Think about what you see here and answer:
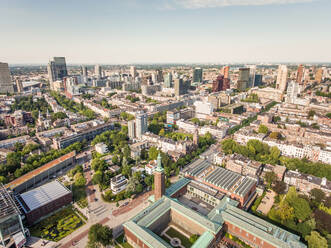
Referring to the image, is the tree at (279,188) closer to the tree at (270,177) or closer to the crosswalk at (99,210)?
the tree at (270,177)

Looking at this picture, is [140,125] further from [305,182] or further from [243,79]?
[243,79]

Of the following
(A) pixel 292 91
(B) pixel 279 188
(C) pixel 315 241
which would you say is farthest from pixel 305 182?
(A) pixel 292 91

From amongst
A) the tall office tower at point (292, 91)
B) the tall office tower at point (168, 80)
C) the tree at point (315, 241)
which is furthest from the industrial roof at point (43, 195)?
the tall office tower at point (168, 80)

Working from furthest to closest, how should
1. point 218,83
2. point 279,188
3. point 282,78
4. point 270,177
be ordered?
1. point 218,83
2. point 282,78
3. point 270,177
4. point 279,188

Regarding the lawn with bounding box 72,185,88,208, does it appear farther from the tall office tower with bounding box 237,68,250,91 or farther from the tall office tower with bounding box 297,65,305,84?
the tall office tower with bounding box 297,65,305,84

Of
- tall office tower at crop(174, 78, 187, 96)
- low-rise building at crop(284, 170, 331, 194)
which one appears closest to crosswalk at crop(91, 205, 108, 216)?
low-rise building at crop(284, 170, 331, 194)

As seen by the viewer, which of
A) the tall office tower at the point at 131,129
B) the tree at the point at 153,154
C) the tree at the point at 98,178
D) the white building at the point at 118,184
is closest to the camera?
the white building at the point at 118,184

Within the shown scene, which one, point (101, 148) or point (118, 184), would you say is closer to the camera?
point (118, 184)
